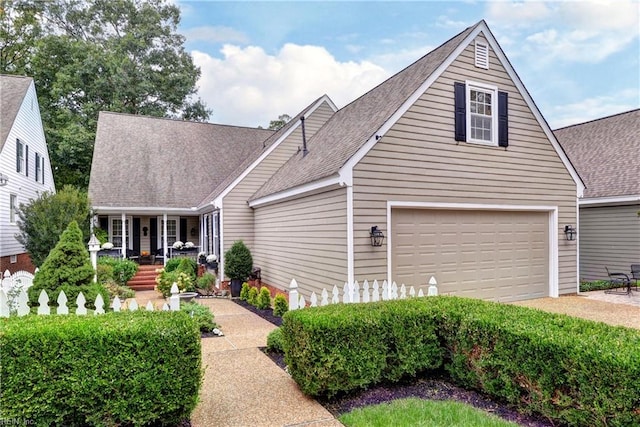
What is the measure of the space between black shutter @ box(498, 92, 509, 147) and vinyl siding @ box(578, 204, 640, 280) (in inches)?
257

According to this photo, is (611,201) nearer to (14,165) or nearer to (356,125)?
(356,125)

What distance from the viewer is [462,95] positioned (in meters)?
9.27

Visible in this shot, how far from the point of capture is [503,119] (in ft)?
32.1

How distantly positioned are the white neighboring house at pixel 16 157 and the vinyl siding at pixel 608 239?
2122 cm

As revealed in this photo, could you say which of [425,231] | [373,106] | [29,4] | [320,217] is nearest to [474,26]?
[373,106]

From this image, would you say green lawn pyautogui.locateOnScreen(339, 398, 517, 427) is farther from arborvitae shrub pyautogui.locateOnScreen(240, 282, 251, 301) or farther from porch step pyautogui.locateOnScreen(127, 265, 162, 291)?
porch step pyautogui.locateOnScreen(127, 265, 162, 291)

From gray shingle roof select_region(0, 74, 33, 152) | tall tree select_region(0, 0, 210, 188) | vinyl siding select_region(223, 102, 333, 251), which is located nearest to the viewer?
vinyl siding select_region(223, 102, 333, 251)

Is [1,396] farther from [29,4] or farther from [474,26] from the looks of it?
[29,4]

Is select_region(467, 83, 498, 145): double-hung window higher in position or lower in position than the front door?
higher

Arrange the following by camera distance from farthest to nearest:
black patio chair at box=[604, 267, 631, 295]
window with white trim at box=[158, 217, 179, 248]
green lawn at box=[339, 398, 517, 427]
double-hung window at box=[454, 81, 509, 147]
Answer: window with white trim at box=[158, 217, 179, 248]
black patio chair at box=[604, 267, 631, 295]
double-hung window at box=[454, 81, 509, 147]
green lawn at box=[339, 398, 517, 427]

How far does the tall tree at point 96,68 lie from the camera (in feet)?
83.9

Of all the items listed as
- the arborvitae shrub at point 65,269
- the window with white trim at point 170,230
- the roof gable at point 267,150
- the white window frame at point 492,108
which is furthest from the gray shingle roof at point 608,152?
the window with white trim at point 170,230

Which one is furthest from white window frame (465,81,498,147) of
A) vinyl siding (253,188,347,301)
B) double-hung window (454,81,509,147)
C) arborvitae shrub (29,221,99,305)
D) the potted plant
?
arborvitae shrub (29,221,99,305)

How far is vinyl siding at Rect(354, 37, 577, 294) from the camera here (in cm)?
810
